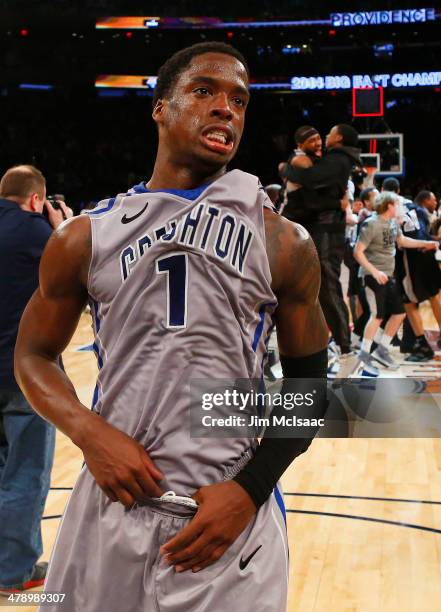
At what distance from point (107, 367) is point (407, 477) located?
3730 millimetres

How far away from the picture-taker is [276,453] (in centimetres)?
158

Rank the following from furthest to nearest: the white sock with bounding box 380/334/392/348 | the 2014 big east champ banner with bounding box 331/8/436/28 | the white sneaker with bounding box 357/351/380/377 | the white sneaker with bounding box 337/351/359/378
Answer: the 2014 big east champ banner with bounding box 331/8/436/28, the white sock with bounding box 380/334/392/348, the white sneaker with bounding box 357/351/380/377, the white sneaker with bounding box 337/351/359/378

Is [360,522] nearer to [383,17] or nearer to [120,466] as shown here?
[120,466]

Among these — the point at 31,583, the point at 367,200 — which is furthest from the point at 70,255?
the point at 367,200

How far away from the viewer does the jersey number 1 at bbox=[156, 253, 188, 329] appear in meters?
1.53

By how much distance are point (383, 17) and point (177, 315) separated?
20.2m

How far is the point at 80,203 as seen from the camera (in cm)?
2242

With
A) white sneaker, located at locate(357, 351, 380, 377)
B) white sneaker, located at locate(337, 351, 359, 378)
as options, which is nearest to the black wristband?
white sneaker, located at locate(337, 351, 359, 378)

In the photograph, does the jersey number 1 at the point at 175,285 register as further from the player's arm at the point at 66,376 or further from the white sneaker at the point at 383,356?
the white sneaker at the point at 383,356

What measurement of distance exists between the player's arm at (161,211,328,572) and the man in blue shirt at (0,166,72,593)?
205 cm

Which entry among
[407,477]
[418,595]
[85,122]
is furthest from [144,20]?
[418,595]

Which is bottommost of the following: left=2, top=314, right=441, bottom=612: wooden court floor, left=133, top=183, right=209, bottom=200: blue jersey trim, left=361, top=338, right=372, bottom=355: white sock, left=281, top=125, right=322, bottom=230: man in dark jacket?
left=361, top=338, right=372, bottom=355: white sock

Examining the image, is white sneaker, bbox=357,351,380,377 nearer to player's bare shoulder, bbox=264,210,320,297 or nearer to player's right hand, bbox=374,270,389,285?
player's right hand, bbox=374,270,389,285

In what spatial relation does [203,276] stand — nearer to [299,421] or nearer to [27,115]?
[299,421]
